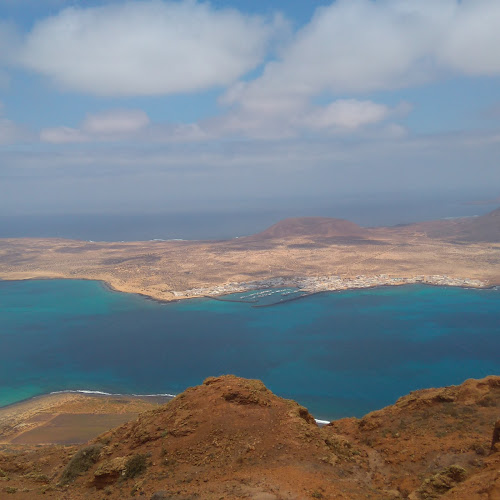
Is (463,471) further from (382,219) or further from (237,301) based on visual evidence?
(382,219)

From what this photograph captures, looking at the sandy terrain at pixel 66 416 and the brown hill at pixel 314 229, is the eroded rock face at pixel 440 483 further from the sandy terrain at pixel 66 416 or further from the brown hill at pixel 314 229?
the brown hill at pixel 314 229

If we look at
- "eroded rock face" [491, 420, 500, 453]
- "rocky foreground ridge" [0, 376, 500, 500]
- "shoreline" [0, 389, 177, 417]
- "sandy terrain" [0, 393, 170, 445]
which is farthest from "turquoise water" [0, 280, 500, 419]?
"eroded rock face" [491, 420, 500, 453]

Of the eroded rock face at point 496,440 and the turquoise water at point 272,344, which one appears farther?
the turquoise water at point 272,344

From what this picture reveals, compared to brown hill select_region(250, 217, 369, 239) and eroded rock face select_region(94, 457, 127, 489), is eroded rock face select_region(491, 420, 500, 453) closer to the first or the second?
eroded rock face select_region(94, 457, 127, 489)

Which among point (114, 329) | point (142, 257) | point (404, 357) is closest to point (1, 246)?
point (142, 257)

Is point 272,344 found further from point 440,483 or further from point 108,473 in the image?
point 440,483

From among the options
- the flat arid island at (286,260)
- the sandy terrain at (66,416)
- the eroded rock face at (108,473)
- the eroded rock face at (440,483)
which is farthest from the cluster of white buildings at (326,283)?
the eroded rock face at (440,483)
